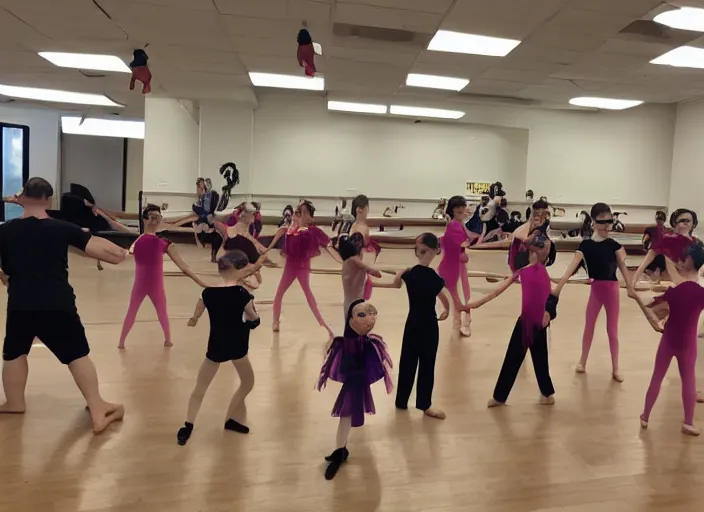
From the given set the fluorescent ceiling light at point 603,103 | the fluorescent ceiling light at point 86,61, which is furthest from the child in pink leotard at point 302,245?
the fluorescent ceiling light at point 603,103

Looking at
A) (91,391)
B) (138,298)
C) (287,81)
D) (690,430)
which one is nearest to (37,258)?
(91,391)

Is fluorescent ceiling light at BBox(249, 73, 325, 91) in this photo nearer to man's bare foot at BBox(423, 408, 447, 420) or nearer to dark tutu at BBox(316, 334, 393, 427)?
man's bare foot at BBox(423, 408, 447, 420)

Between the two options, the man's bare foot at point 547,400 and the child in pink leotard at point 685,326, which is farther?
the man's bare foot at point 547,400

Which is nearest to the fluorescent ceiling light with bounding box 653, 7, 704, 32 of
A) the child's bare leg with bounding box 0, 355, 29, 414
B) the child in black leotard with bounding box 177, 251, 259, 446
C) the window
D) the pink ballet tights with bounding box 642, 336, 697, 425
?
the pink ballet tights with bounding box 642, 336, 697, 425

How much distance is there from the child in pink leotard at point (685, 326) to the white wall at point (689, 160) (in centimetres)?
1071

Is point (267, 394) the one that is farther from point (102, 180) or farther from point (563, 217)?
point (102, 180)

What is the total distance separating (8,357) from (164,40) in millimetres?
5780

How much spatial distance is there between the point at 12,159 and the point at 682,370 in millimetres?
16453

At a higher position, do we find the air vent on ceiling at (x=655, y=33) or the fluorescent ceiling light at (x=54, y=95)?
the air vent on ceiling at (x=655, y=33)

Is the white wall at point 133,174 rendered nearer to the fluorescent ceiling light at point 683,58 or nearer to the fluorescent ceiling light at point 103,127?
the fluorescent ceiling light at point 103,127

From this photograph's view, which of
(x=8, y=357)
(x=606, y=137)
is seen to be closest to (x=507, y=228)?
(x=8, y=357)

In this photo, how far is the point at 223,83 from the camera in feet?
34.3

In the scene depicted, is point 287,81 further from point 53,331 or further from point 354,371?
point 354,371

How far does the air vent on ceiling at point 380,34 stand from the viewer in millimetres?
7031
